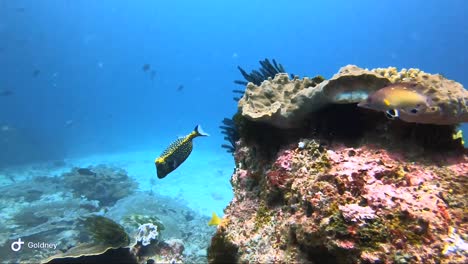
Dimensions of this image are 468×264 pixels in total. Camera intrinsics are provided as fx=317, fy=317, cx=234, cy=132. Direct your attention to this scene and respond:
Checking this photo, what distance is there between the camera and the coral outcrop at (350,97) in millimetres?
2596

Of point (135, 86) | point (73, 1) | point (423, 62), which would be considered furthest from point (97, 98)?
point (423, 62)

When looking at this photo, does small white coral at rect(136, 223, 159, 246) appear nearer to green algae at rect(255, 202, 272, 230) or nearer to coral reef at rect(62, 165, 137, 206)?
green algae at rect(255, 202, 272, 230)

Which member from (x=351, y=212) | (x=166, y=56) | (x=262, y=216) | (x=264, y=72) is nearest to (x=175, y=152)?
(x=262, y=216)

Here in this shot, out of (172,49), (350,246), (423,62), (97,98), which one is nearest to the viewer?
(350,246)

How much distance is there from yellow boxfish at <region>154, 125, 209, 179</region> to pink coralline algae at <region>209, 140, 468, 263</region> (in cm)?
121

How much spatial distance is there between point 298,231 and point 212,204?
13.4 m

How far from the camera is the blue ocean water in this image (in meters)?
45.8

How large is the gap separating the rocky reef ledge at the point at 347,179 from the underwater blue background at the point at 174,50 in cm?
3606

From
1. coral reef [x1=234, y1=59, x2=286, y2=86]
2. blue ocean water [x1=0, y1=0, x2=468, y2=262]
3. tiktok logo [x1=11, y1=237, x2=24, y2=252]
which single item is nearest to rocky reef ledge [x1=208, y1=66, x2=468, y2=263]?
coral reef [x1=234, y1=59, x2=286, y2=86]

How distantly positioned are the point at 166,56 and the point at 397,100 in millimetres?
158665

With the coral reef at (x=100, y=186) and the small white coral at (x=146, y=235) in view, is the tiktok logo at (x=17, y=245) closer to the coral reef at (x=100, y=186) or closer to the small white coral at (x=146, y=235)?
the coral reef at (x=100, y=186)

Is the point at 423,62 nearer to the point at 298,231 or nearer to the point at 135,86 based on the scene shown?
the point at 298,231

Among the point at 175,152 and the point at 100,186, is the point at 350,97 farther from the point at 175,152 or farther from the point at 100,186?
the point at 100,186

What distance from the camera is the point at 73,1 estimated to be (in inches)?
3221
